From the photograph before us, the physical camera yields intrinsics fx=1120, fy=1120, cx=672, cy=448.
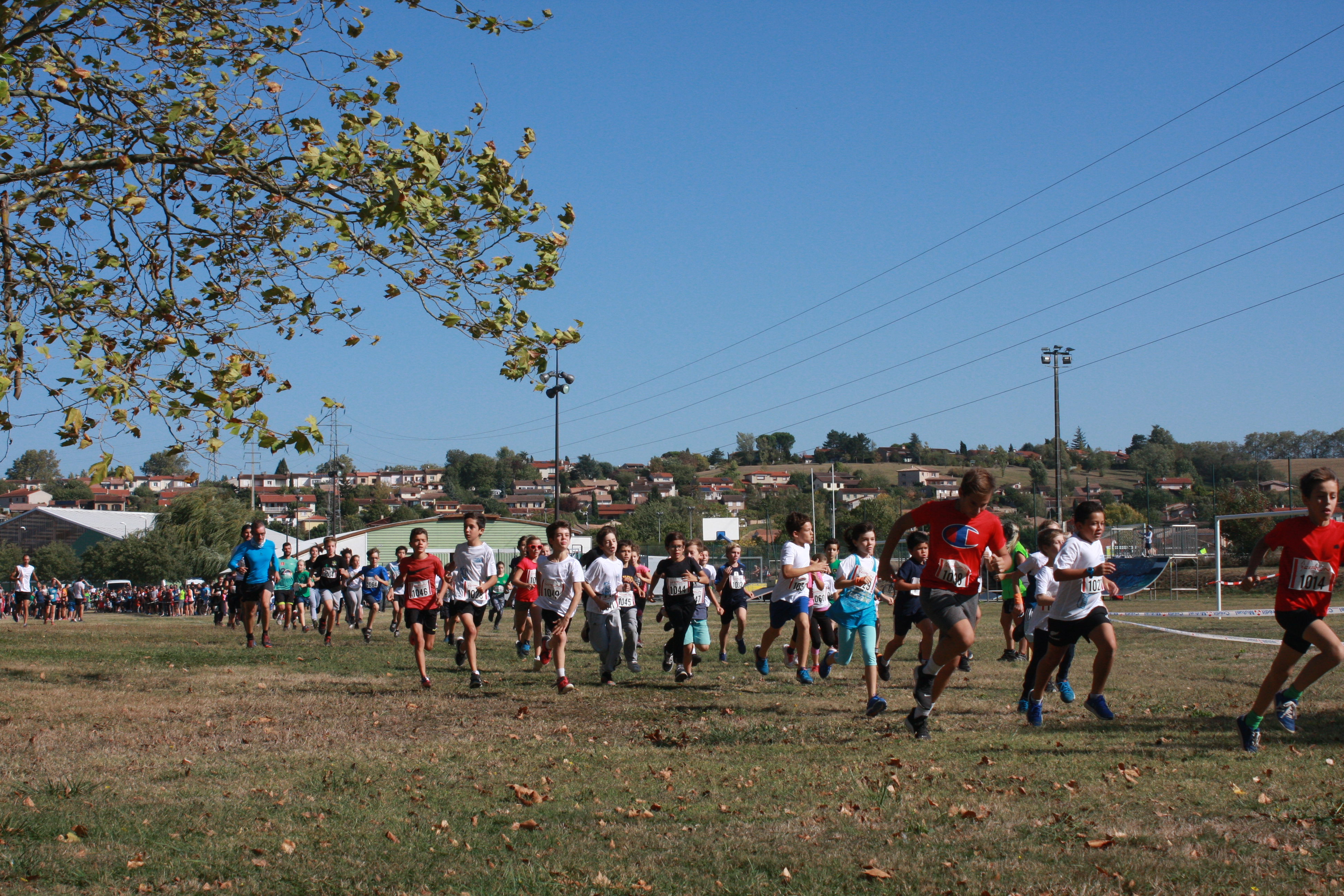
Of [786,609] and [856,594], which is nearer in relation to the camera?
[856,594]

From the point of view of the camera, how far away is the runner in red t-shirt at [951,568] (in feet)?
26.7

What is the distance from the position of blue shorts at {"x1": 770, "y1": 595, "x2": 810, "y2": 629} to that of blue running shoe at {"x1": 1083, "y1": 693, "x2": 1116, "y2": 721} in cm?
355

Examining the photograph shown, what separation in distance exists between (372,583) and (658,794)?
16707 mm

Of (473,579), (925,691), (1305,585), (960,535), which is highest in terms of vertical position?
(960,535)

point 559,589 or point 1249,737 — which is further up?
point 559,589

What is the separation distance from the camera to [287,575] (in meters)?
23.8

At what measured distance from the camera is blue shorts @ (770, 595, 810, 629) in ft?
40.3

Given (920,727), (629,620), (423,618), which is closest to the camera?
(920,727)

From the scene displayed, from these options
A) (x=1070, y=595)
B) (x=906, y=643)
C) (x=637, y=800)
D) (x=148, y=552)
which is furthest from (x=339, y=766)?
(x=148, y=552)

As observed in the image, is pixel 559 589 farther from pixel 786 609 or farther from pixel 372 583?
pixel 372 583

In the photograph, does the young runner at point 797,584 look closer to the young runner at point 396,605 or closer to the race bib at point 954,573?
the race bib at point 954,573

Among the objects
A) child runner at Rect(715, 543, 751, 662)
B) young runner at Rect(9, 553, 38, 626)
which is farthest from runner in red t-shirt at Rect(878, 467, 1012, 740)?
young runner at Rect(9, 553, 38, 626)

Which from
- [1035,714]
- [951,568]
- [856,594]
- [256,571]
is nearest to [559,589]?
[856,594]

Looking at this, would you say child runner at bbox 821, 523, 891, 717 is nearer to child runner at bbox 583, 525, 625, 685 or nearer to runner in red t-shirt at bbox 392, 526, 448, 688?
child runner at bbox 583, 525, 625, 685
